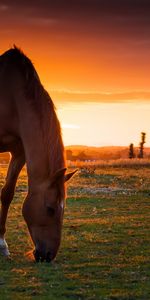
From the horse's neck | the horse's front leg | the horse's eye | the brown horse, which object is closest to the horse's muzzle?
the brown horse

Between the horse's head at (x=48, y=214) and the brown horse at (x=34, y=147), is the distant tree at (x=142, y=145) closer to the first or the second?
the brown horse at (x=34, y=147)

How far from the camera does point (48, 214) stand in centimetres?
741

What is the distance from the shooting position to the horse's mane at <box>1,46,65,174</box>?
7.52 metres

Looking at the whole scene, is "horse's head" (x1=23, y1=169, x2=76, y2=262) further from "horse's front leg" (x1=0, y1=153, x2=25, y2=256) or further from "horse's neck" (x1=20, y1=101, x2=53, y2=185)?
"horse's front leg" (x1=0, y1=153, x2=25, y2=256)

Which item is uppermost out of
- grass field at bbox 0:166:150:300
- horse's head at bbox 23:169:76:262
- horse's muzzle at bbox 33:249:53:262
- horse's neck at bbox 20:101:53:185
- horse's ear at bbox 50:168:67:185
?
horse's neck at bbox 20:101:53:185

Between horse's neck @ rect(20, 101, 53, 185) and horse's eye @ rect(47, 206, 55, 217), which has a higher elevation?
horse's neck @ rect(20, 101, 53, 185)

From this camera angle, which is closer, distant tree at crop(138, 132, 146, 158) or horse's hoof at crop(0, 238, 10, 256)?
horse's hoof at crop(0, 238, 10, 256)

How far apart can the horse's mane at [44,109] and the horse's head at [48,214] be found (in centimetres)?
22

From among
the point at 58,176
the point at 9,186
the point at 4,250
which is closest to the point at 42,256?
the point at 58,176

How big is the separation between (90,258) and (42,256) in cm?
116

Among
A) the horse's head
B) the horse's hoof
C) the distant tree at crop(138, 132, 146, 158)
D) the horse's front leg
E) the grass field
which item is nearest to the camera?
the grass field

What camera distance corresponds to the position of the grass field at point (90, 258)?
670 centimetres

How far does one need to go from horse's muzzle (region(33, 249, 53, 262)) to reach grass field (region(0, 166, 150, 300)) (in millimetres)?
92

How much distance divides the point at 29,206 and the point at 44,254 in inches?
25.8
